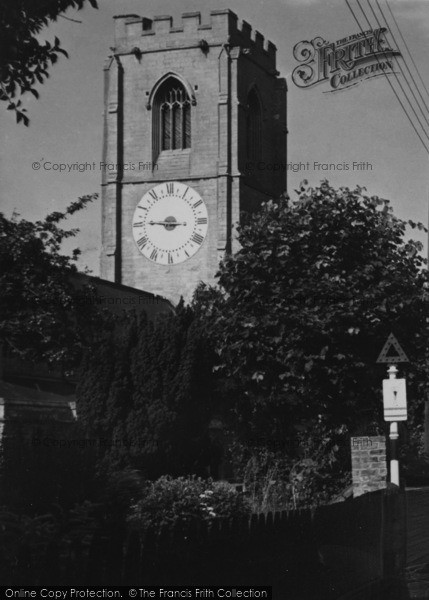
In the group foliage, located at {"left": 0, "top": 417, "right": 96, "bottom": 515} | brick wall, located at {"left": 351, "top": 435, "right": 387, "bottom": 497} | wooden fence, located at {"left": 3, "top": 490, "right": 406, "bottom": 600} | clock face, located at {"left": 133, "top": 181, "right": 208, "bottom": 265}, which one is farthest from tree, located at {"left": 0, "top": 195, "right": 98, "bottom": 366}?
clock face, located at {"left": 133, "top": 181, "right": 208, "bottom": 265}

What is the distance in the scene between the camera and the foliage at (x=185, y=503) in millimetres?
15852

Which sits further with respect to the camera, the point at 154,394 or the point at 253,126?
the point at 253,126

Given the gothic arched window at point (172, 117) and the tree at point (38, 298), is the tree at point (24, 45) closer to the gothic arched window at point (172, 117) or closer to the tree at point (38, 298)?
the tree at point (38, 298)

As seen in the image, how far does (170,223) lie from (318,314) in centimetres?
4057

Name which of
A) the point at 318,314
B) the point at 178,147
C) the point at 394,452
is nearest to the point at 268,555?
the point at 394,452

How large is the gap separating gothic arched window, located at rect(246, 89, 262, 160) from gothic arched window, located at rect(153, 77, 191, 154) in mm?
3764

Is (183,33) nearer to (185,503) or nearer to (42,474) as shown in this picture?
(185,503)

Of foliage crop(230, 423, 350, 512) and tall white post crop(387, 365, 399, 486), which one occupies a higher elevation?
tall white post crop(387, 365, 399, 486)

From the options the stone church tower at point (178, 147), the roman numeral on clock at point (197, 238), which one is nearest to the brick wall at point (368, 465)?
the stone church tower at point (178, 147)

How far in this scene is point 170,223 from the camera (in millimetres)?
67625

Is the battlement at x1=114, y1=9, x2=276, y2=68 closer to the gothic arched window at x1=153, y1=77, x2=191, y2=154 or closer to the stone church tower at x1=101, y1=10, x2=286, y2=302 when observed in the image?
the stone church tower at x1=101, y1=10, x2=286, y2=302

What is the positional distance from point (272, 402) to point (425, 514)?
4.43 meters

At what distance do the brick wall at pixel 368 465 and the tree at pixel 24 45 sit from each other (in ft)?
47.1

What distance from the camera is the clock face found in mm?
68125
